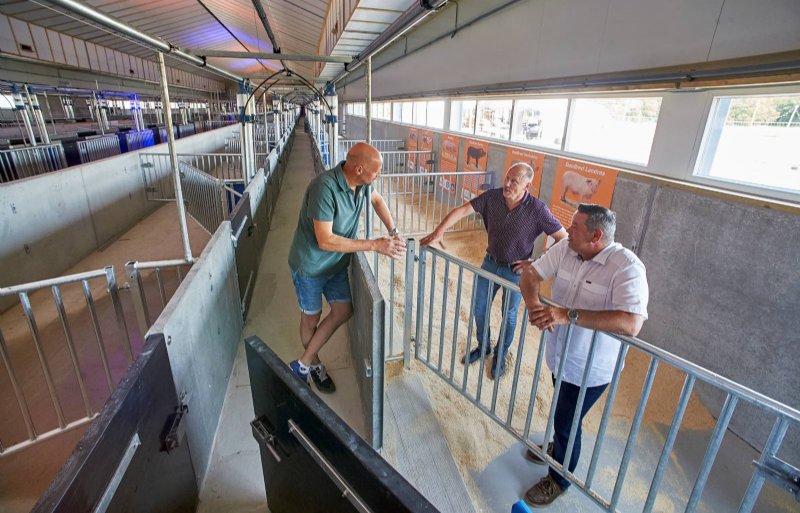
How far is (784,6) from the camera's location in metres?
3.02

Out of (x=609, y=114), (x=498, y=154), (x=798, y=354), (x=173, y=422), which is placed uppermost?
(x=609, y=114)

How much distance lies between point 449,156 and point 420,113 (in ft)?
13.8

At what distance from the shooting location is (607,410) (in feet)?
6.83

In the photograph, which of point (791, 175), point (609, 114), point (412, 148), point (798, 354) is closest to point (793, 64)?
point (791, 175)

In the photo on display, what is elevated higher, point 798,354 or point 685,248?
point 685,248

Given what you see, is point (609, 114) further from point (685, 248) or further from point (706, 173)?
point (685, 248)

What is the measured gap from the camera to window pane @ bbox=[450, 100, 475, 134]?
31.6ft

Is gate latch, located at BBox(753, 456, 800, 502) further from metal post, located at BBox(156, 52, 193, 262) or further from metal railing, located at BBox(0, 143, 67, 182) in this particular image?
metal railing, located at BBox(0, 143, 67, 182)

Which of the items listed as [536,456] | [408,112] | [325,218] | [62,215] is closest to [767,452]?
[536,456]

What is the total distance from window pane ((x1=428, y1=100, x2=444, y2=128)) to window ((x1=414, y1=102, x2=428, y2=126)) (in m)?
0.31

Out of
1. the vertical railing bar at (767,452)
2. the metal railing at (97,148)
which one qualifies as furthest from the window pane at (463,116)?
the metal railing at (97,148)

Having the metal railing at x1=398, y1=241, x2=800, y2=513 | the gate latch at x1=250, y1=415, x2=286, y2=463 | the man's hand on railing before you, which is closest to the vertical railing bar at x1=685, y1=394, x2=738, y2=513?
the metal railing at x1=398, y1=241, x2=800, y2=513

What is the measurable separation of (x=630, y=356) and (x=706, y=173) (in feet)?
6.55

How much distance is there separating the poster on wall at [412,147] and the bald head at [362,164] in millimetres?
9604
